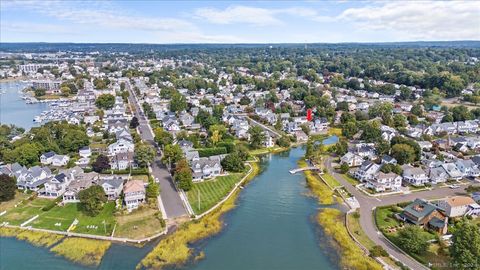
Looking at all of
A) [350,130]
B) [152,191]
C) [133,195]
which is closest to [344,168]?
[350,130]

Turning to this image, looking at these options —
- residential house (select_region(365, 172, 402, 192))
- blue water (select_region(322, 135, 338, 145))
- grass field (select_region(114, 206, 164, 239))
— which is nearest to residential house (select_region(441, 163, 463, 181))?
residential house (select_region(365, 172, 402, 192))

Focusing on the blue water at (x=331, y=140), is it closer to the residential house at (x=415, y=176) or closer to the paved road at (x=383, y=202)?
the paved road at (x=383, y=202)

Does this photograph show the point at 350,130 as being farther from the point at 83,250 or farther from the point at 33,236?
the point at 33,236

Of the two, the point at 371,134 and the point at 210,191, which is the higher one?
the point at 371,134

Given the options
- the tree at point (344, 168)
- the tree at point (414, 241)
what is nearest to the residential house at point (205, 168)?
the tree at point (344, 168)

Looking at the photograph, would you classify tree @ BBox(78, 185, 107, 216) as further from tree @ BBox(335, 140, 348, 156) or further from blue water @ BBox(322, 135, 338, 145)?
blue water @ BBox(322, 135, 338, 145)

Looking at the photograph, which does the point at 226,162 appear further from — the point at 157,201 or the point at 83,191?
the point at 83,191

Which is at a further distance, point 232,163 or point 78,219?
point 232,163

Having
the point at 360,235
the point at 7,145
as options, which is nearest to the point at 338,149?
the point at 360,235
